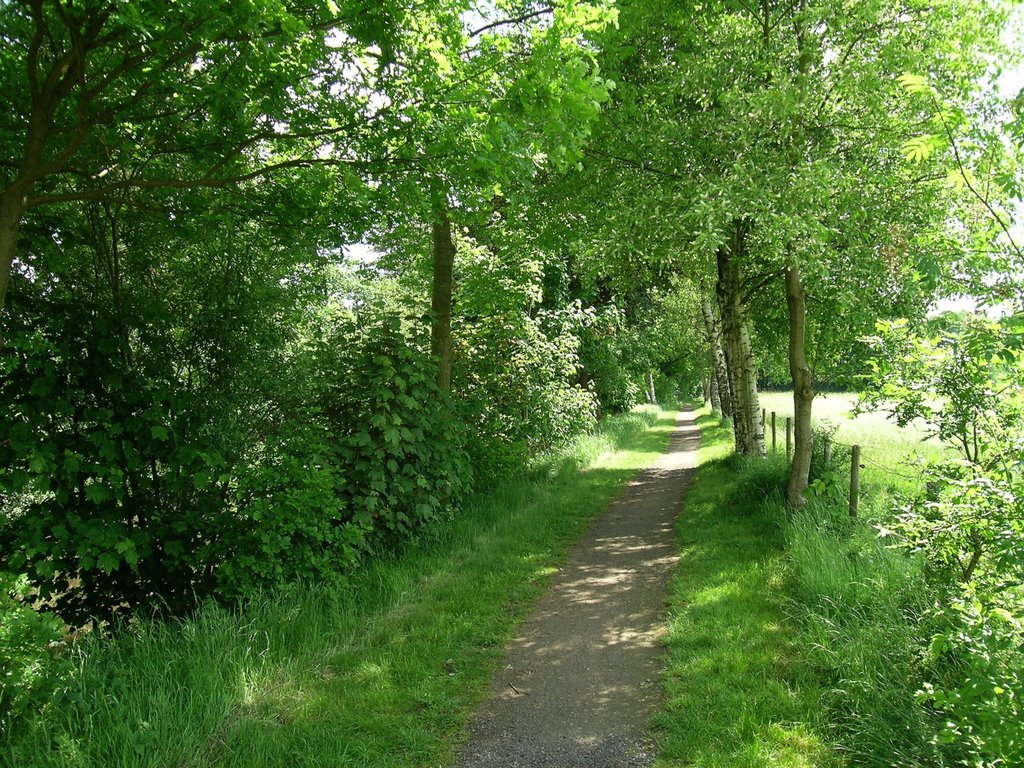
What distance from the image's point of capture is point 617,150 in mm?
8992

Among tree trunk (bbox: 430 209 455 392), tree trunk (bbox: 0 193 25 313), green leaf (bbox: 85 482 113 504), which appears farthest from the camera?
tree trunk (bbox: 430 209 455 392)

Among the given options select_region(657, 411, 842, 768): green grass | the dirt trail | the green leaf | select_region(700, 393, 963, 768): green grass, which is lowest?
the dirt trail

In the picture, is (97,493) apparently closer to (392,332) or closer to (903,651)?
(392,332)

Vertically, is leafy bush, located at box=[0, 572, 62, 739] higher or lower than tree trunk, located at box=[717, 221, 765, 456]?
lower

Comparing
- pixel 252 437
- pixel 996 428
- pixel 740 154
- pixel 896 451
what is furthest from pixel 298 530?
pixel 896 451

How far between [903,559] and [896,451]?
7.74 m

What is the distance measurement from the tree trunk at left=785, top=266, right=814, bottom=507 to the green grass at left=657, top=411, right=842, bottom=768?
1.81 feet

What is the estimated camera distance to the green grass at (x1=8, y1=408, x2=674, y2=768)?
11.6 ft

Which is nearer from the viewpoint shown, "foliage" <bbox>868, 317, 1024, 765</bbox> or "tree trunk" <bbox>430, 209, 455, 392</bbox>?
"foliage" <bbox>868, 317, 1024, 765</bbox>

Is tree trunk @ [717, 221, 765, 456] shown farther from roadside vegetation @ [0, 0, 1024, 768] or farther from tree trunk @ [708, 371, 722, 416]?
tree trunk @ [708, 371, 722, 416]

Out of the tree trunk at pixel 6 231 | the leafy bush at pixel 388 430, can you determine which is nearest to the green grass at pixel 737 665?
the leafy bush at pixel 388 430

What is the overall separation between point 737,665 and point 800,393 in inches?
180

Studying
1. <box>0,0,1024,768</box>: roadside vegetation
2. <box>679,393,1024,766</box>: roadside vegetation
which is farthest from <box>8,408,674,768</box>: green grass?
<box>679,393,1024,766</box>: roadside vegetation

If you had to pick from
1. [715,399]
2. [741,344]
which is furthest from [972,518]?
[715,399]
